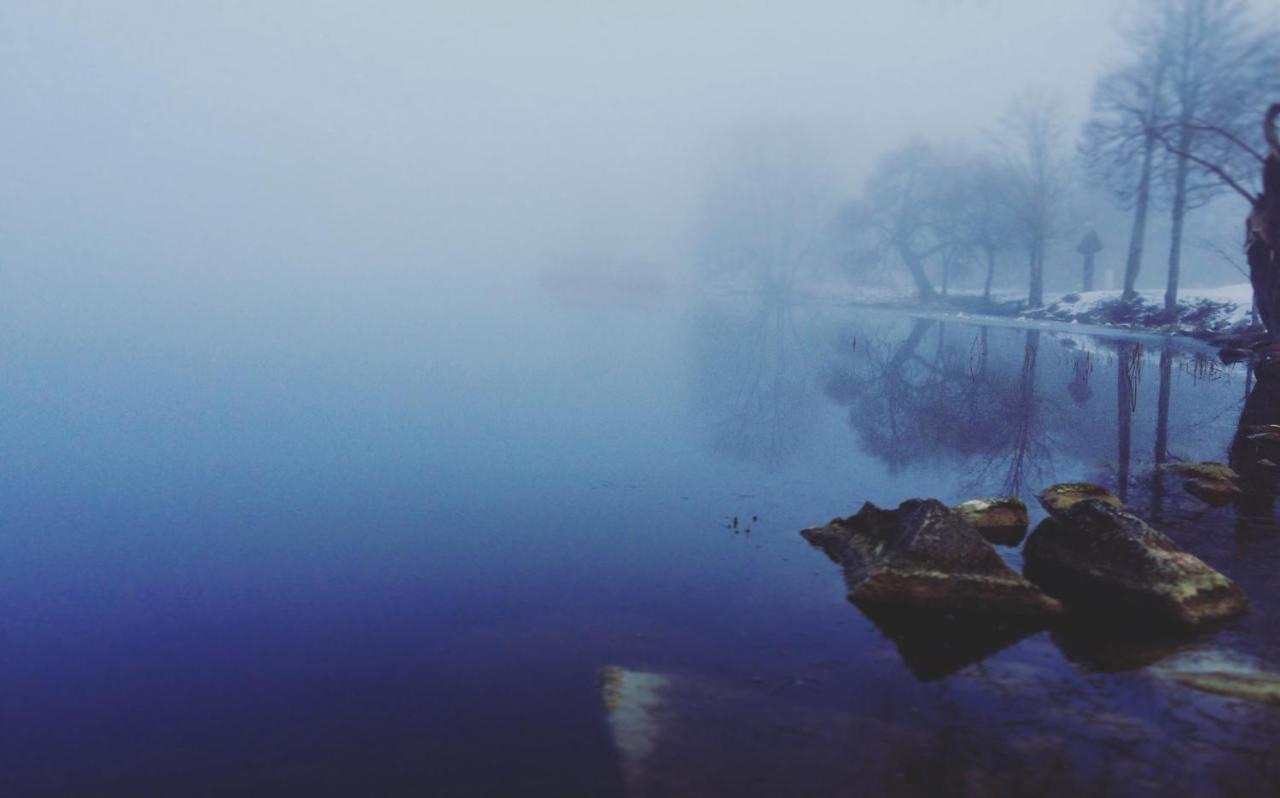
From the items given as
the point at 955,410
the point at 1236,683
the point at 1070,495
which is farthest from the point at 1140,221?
the point at 1236,683

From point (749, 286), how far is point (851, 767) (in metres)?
82.1

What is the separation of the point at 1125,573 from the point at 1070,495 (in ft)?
10.6

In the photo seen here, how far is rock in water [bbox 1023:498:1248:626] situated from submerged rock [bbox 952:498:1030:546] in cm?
85

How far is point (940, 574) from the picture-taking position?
22.6 feet

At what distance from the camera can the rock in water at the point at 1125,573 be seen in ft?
21.6

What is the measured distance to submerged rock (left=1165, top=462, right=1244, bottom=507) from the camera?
34.0 feet

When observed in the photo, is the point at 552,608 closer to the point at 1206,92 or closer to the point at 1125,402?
the point at 1125,402

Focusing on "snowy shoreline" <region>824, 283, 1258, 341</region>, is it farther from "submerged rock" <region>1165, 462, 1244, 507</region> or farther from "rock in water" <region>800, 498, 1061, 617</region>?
"rock in water" <region>800, 498, 1061, 617</region>

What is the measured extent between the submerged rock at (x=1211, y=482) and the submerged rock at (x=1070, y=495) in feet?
4.23

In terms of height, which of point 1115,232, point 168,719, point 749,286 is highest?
point 1115,232

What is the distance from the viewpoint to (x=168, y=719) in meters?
5.41

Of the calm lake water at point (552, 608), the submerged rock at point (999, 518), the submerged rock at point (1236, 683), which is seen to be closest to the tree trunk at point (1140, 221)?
the calm lake water at point (552, 608)

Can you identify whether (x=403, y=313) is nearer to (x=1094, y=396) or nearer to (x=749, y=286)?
(x=1094, y=396)

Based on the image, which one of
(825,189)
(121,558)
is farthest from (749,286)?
(121,558)
